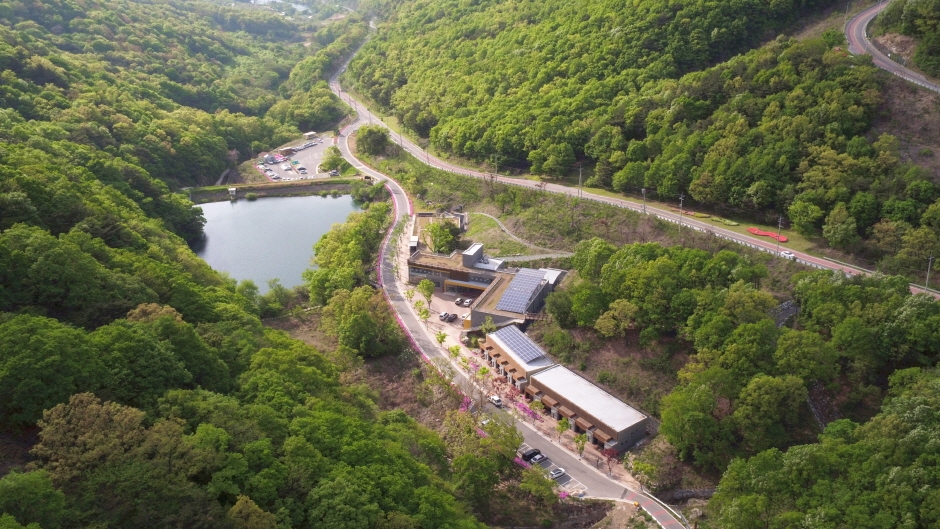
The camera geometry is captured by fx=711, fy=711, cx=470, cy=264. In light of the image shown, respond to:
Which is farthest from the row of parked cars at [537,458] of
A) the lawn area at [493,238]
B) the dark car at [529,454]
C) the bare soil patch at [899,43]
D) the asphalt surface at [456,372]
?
the bare soil patch at [899,43]

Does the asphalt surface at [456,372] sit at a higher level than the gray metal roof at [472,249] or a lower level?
lower

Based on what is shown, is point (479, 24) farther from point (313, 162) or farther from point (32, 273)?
point (32, 273)

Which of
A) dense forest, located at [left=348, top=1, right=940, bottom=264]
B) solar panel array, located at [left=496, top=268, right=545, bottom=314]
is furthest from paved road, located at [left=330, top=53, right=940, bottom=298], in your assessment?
solar panel array, located at [left=496, top=268, right=545, bottom=314]

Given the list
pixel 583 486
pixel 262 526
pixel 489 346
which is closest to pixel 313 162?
pixel 489 346

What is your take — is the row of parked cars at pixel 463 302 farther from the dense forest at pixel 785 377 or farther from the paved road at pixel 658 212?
the paved road at pixel 658 212

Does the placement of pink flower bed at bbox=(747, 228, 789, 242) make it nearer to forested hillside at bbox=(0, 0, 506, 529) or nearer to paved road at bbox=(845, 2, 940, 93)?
paved road at bbox=(845, 2, 940, 93)

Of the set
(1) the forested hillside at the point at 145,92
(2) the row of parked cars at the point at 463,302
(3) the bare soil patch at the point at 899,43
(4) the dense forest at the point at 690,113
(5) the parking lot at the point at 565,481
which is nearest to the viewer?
(5) the parking lot at the point at 565,481

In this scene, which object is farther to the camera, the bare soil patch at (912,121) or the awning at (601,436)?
the bare soil patch at (912,121)

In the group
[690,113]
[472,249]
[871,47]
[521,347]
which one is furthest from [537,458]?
[871,47]
